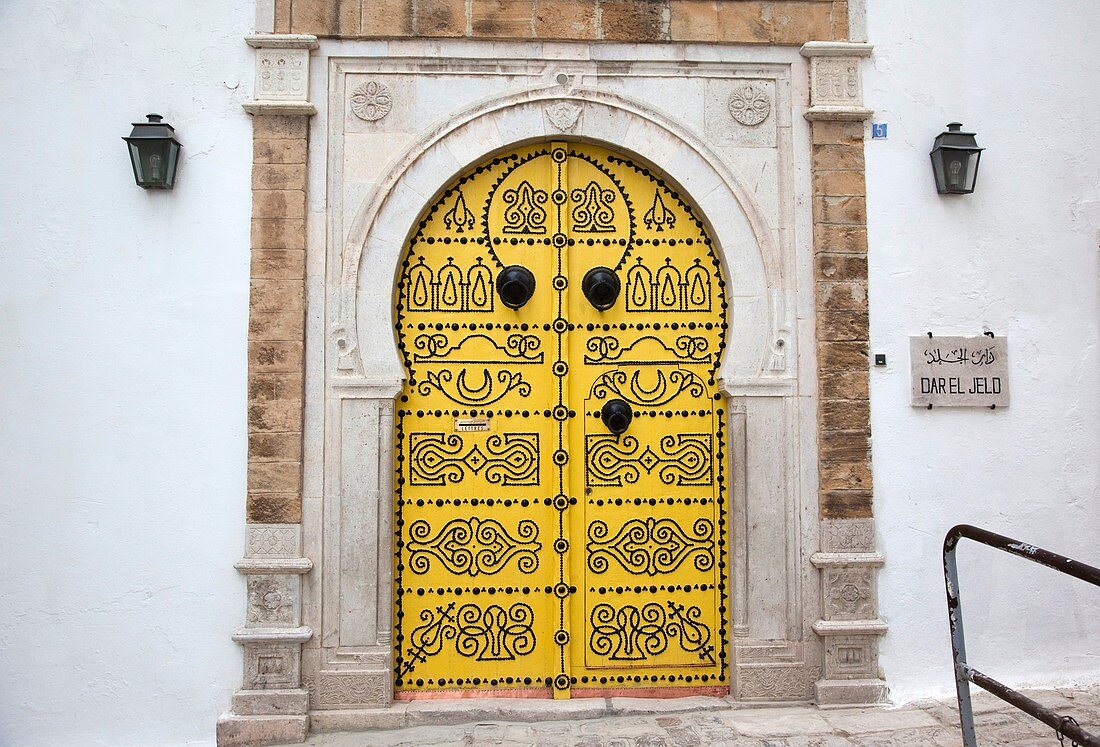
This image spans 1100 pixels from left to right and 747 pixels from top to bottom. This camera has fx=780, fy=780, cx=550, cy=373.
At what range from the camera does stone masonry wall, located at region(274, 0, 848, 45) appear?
4172 mm

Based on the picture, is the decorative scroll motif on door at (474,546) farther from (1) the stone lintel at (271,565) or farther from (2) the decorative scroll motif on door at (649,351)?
(2) the decorative scroll motif on door at (649,351)

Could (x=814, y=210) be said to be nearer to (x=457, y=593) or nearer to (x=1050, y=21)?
(x=1050, y=21)

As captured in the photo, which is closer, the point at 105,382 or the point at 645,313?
the point at 105,382

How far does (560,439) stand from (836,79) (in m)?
2.49

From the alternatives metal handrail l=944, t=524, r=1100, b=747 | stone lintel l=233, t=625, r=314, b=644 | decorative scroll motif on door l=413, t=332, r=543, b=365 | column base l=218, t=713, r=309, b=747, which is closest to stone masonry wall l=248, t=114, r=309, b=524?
stone lintel l=233, t=625, r=314, b=644

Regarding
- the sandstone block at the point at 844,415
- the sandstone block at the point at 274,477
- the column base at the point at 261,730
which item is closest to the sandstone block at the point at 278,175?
the sandstone block at the point at 274,477

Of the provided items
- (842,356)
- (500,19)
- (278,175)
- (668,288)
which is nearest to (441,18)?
(500,19)

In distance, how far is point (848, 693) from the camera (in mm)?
4039

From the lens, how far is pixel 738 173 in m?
4.26

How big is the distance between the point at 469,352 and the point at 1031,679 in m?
3.50

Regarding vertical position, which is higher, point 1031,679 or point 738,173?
point 738,173

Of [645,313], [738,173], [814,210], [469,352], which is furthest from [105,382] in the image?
[814,210]

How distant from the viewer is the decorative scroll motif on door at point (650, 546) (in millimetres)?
4230

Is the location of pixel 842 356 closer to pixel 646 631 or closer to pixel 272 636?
pixel 646 631
